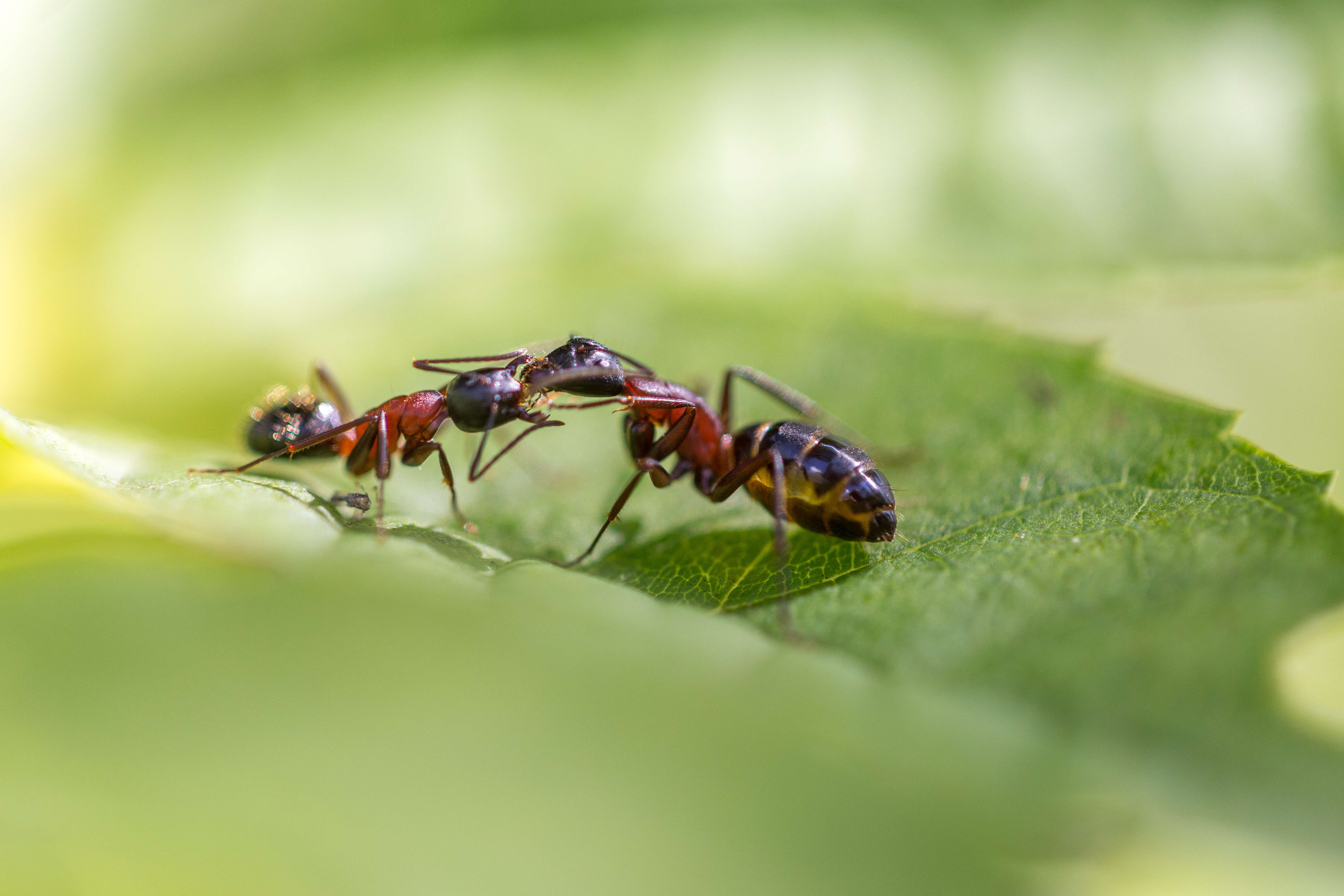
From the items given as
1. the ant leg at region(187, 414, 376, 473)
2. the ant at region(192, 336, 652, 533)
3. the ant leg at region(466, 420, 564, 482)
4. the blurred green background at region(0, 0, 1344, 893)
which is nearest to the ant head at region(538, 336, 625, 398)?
the ant at region(192, 336, 652, 533)

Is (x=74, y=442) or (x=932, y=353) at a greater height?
(x=932, y=353)

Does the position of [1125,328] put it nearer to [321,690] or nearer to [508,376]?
[508,376]

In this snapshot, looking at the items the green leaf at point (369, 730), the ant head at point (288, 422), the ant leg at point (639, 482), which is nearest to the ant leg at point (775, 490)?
the ant leg at point (639, 482)

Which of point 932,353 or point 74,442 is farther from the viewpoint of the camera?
point 932,353

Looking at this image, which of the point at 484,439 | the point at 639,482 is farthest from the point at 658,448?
the point at 484,439

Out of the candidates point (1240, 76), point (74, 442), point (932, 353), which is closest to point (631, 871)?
point (74, 442)

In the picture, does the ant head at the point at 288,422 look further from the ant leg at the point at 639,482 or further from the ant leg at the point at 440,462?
the ant leg at the point at 639,482

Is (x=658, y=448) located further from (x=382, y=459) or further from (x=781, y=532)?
(x=382, y=459)

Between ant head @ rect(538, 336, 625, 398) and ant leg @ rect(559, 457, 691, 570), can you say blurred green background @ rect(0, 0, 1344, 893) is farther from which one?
ant head @ rect(538, 336, 625, 398)
